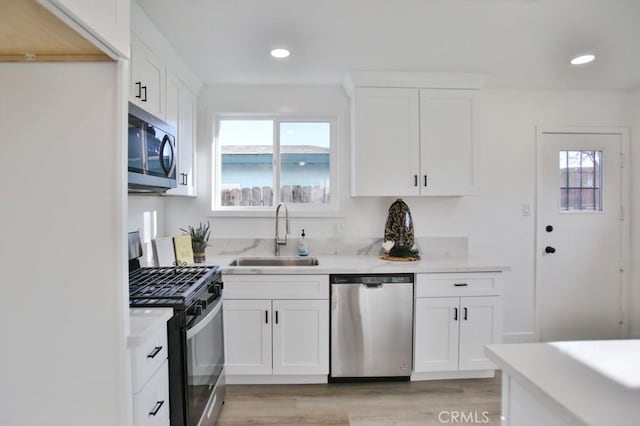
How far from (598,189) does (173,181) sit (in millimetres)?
3827

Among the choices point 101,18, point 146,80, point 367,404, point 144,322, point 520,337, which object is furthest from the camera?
point 520,337

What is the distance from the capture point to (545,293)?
325cm

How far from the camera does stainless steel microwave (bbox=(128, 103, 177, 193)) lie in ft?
5.01

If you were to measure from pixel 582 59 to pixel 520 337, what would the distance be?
96.2 inches

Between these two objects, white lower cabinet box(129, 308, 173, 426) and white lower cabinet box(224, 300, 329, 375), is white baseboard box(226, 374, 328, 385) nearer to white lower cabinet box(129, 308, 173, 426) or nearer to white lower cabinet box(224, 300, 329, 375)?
white lower cabinet box(224, 300, 329, 375)

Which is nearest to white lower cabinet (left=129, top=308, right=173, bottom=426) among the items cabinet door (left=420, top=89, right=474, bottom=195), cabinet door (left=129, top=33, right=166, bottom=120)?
cabinet door (left=129, top=33, right=166, bottom=120)

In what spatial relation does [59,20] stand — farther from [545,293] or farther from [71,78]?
[545,293]

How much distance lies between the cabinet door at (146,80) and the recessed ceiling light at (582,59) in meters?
2.99

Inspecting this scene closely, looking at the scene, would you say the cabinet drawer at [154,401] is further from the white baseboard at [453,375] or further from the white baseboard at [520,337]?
the white baseboard at [520,337]

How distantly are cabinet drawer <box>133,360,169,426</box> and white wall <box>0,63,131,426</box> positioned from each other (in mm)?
144

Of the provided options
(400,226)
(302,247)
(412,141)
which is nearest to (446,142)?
(412,141)

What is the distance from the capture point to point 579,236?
3.26m

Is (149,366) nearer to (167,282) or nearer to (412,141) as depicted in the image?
(167,282)

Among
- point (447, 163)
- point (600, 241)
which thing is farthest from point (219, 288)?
point (600, 241)
